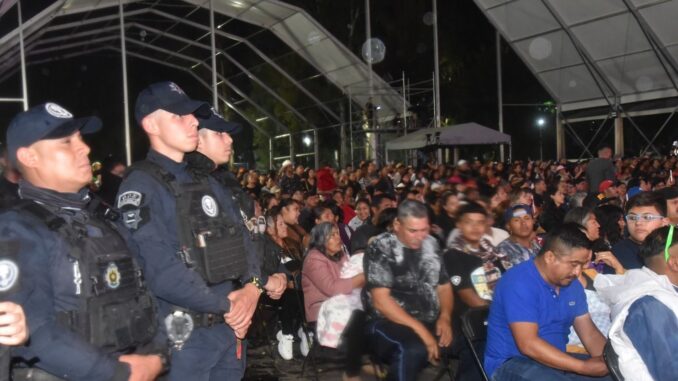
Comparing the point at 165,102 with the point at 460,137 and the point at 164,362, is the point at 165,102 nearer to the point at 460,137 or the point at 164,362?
the point at 164,362

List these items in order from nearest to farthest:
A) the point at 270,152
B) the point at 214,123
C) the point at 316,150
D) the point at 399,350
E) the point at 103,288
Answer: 1. the point at 103,288
2. the point at 214,123
3. the point at 399,350
4. the point at 316,150
5. the point at 270,152

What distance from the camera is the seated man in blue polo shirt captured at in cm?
385

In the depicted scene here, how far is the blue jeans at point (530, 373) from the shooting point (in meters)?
3.89

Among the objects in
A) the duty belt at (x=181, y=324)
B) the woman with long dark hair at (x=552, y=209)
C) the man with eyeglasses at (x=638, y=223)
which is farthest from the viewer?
the woman with long dark hair at (x=552, y=209)

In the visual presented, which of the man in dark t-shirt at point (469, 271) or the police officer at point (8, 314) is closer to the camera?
the police officer at point (8, 314)

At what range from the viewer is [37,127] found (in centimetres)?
236

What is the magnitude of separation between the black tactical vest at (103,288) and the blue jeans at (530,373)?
2.26m

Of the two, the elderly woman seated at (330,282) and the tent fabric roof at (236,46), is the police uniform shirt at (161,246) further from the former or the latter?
the tent fabric roof at (236,46)

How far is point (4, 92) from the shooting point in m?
18.9

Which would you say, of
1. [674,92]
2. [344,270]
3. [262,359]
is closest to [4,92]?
[262,359]

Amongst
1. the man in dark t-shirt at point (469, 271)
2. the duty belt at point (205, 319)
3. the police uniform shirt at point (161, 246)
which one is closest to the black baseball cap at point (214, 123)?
the police uniform shirt at point (161, 246)

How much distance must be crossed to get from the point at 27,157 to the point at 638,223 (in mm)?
4413

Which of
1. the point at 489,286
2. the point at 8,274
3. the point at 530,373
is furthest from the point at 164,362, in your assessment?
the point at 489,286

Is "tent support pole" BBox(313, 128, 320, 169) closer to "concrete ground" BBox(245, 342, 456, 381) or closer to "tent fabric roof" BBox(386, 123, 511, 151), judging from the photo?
"tent fabric roof" BBox(386, 123, 511, 151)
